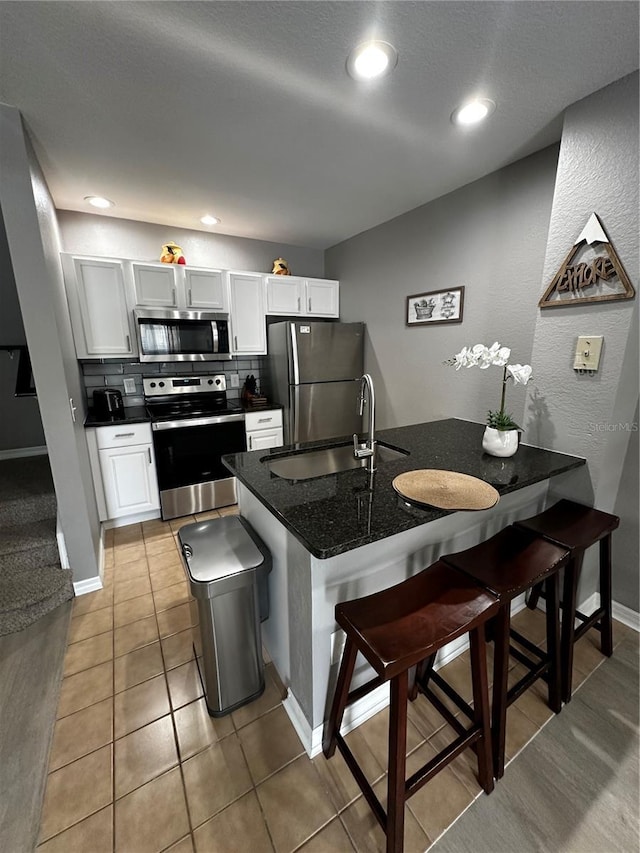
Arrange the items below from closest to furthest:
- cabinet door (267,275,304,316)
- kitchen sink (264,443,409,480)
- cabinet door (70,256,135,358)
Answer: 1. kitchen sink (264,443,409,480)
2. cabinet door (70,256,135,358)
3. cabinet door (267,275,304,316)

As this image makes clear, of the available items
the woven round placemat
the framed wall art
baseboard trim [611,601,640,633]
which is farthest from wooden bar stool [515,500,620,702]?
the framed wall art

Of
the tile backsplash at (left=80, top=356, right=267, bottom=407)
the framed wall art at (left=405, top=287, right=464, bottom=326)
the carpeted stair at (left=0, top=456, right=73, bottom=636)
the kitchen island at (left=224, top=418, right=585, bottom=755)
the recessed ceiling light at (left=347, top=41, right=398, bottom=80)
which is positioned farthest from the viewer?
the tile backsplash at (left=80, top=356, right=267, bottom=407)

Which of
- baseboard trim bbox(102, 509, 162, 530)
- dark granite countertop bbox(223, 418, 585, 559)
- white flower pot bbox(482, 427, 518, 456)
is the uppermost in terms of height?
white flower pot bbox(482, 427, 518, 456)

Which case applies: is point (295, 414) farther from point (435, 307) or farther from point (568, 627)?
point (568, 627)

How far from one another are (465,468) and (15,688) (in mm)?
2213

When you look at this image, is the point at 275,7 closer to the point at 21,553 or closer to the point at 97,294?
the point at 97,294

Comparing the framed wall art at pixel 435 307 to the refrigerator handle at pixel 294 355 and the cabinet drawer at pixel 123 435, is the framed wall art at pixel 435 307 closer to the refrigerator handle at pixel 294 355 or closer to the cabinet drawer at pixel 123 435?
the refrigerator handle at pixel 294 355

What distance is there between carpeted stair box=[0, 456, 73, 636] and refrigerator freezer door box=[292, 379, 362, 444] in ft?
6.27

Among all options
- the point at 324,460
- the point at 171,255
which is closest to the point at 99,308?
the point at 171,255

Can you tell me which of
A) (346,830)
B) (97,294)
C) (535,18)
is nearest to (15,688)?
(346,830)

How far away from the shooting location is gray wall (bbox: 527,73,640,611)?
4.64ft

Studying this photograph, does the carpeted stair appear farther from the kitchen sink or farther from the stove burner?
the kitchen sink

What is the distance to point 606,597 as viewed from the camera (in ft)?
5.31

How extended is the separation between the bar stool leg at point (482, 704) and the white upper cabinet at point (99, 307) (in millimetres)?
2942
